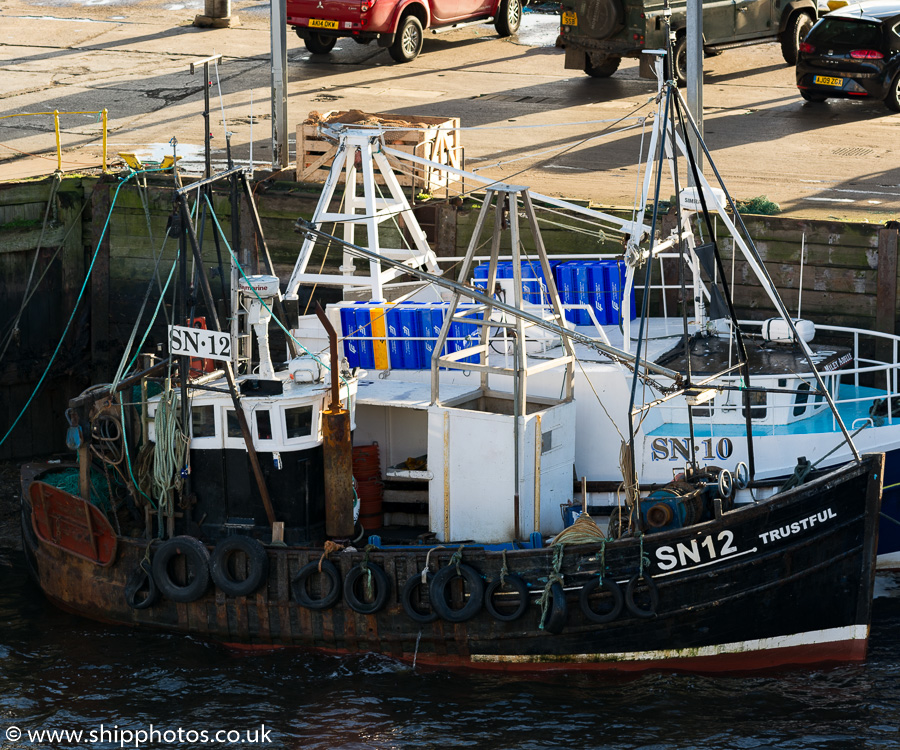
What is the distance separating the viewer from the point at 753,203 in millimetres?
19375

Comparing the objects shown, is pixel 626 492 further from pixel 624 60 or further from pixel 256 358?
pixel 624 60

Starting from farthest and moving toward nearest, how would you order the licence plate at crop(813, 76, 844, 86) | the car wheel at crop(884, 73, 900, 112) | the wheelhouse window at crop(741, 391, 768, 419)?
1. the licence plate at crop(813, 76, 844, 86)
2. the car wheel at crop(884, 73, 900, 112)
3. the wheelhouse window at crop(741, 391, 768, 419)

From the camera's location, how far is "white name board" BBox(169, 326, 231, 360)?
44.7 feet

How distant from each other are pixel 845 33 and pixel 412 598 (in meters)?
14.6

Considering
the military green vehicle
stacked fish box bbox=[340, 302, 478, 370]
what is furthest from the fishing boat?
the military green vehicle

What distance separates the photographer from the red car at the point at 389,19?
27422 millimetres

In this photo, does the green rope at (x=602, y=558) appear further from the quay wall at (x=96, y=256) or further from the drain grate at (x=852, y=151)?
the drain grate at (x=852, y=151)

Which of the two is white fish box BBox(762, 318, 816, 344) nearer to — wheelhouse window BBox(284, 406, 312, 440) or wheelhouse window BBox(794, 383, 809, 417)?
wheelhouse window BBox(794, 383, 809, 417)

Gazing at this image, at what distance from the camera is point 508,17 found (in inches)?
1228

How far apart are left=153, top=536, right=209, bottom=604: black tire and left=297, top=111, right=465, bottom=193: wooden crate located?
7.19 metres

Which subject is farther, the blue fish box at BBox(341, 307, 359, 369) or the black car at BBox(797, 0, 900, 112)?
the black car at BBox(797, 0, 900, 112)

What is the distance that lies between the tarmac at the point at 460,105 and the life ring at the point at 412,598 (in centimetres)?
714

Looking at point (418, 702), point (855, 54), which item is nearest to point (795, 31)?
point (855, 54)

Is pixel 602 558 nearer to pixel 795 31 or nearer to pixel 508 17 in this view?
pixel 795 31
